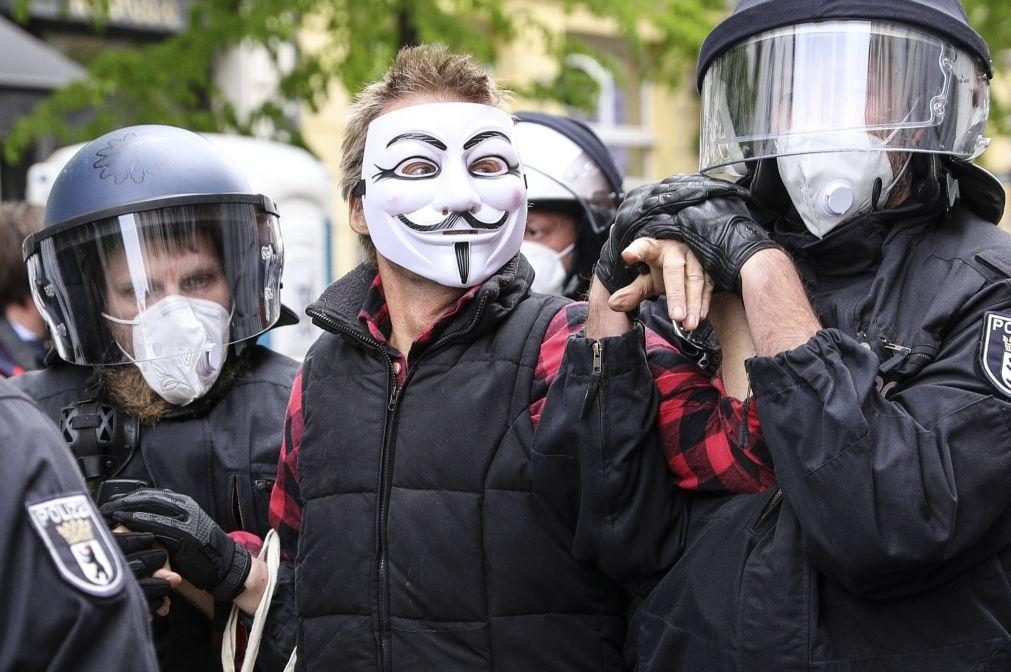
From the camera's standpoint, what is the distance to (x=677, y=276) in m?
2.09

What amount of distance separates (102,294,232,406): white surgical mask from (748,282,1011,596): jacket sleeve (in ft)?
4.81

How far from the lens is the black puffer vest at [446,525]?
234 centimetres

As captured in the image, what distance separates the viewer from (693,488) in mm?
2188

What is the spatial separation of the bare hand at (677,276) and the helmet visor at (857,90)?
0.87 feet

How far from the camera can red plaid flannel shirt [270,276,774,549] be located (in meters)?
2.11

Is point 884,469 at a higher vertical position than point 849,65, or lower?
lower

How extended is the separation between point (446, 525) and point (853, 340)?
33.0 inches

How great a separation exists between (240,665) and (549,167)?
1.67 metres

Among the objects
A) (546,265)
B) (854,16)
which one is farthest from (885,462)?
(546,265)

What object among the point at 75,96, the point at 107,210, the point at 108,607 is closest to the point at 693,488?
the point at 108,607

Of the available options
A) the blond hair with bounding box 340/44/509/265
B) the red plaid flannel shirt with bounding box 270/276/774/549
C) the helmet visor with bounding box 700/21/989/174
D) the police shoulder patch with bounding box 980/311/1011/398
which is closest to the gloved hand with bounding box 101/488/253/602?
the red plaid flannel shirt with bounding box 270/276/774/549

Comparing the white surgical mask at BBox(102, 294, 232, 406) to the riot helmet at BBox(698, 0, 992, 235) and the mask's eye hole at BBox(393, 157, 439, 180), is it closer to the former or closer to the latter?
the mask's eye hole at BBox(393, 157, 439, 180)

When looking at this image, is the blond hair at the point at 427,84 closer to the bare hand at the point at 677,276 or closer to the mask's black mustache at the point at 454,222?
the mask's black mustache at the point at 454,222

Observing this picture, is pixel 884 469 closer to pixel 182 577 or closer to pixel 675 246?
pixel 675 246
